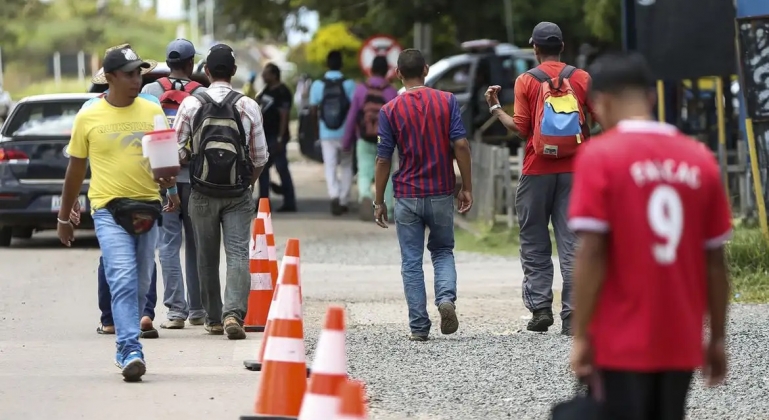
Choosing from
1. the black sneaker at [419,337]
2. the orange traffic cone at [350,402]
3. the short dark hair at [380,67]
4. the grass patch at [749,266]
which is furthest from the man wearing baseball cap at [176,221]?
the short dark hair at [380,67]

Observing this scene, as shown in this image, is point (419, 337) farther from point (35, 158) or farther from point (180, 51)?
point (35, 158)

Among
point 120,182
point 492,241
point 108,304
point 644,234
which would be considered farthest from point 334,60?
point 644,234

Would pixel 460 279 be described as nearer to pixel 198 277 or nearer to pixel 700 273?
pixel 198 277

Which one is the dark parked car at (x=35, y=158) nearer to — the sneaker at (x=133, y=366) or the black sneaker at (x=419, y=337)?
the black sneaker at (x=419, y=337)

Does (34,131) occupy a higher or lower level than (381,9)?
lower

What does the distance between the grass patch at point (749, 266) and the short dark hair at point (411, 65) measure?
330 cm

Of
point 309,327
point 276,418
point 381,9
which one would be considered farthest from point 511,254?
point 276,418

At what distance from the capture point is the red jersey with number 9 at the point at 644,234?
13.4 ft

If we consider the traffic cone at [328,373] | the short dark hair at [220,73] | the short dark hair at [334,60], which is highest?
the short dark hair at [334,60]

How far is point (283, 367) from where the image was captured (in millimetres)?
6391

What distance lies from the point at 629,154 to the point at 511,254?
11145 mm

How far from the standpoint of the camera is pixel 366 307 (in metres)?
11.4

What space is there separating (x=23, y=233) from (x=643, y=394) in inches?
544

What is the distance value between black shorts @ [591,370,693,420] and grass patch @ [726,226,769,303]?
715cm
